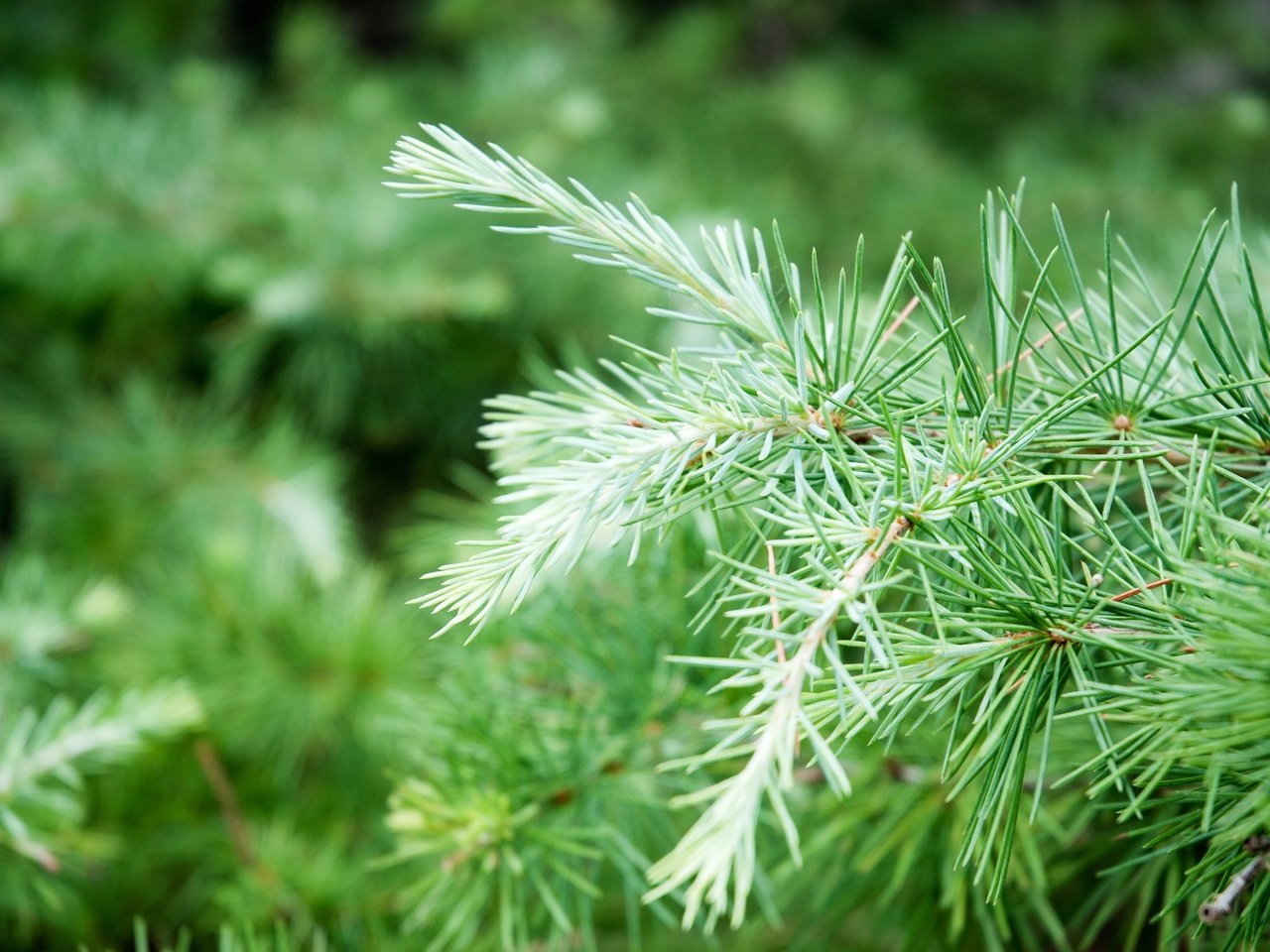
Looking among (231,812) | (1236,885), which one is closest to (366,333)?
(231,812)

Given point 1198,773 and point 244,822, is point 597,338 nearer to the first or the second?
point 244,822

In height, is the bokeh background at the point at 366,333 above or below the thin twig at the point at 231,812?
above

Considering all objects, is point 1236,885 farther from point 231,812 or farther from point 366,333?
point 366,333

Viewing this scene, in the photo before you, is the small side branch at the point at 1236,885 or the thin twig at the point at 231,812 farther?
the thin twig at the point at 231,812

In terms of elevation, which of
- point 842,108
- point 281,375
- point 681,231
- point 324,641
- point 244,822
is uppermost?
point 842,108

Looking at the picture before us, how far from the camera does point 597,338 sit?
806 millimetres

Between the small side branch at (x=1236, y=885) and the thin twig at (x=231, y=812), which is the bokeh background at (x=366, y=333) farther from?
the small side branch at (x=1236, y=885)

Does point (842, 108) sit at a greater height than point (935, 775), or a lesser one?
greater

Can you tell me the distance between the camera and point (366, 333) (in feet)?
2.37

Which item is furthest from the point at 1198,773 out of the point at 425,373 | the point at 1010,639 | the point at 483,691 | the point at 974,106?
the point at 974,106

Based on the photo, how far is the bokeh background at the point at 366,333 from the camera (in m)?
0.36

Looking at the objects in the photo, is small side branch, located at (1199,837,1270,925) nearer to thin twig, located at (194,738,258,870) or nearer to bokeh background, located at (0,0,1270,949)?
bokeh background, located at (0,0,1270,949)

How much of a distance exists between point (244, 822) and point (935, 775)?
0.37 meters

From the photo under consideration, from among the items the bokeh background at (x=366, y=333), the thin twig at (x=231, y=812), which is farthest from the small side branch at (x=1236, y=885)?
the thin twig at (x=231, y=812)
